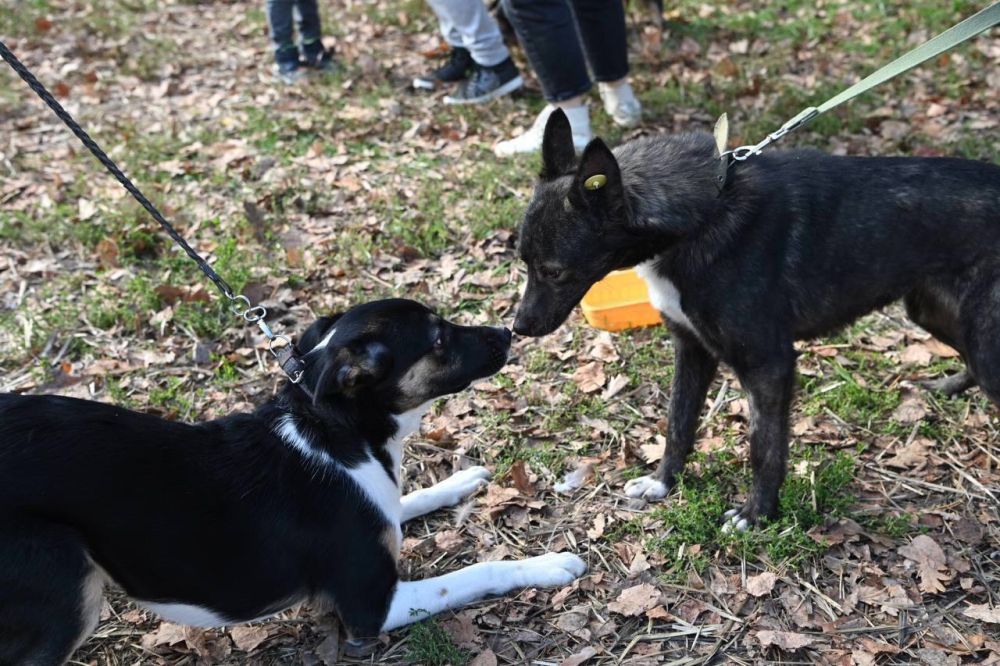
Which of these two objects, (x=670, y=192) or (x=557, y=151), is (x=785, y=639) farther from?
(x=557, y=151)

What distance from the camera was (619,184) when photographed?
3.49m

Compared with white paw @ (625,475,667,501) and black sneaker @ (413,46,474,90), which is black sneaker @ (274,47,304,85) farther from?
white paw @ (625,475,667,501)

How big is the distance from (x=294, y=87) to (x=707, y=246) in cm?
610

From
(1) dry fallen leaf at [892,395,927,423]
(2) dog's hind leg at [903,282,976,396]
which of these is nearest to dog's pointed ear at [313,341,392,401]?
(2) dog's hind leg at [903,282,976,396]

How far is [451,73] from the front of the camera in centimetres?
832

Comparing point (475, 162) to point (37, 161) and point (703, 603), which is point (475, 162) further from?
point (703, 603)

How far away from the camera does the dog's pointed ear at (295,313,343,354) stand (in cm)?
357

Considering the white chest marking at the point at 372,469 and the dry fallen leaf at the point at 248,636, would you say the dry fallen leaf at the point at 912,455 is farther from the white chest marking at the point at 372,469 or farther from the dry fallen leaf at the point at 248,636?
the dry fallen leaf at the point at 248,636

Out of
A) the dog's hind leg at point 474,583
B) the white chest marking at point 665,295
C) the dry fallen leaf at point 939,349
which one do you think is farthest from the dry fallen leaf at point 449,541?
the dry fallen leaf at point 939,349

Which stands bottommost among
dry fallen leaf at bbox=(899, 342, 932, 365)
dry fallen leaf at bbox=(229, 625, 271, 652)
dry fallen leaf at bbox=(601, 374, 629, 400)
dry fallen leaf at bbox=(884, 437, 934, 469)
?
dry fallen leaf at bbox=(884, 437, 934, 469)

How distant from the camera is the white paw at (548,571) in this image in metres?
3.73

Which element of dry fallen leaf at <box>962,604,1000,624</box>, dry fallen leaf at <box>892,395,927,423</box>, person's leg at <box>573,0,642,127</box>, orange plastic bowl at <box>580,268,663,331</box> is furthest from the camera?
person's leg at <box>573,0,642,127</box>

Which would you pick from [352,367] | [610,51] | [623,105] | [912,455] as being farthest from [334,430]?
[623,105]

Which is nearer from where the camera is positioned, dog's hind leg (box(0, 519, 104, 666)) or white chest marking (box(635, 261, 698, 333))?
dog's hind leg (box(0, 519, 104, 666))
